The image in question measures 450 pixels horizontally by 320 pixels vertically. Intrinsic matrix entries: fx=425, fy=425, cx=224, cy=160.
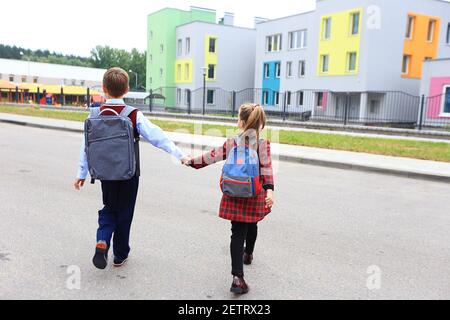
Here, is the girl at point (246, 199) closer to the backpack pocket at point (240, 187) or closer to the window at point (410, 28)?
the backpack pocket at point (240, 187)

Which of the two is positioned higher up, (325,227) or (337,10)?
(337,10)

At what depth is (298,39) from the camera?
124ft

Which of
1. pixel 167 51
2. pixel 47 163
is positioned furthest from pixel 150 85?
pixel 47 163

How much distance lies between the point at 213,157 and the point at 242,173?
33 centimetres

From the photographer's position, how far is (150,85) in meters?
52.2

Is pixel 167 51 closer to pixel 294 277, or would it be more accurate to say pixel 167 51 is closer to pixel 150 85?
pixel 150 85

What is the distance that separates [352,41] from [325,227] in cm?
2809

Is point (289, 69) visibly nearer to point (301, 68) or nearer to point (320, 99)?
point (301, 68)

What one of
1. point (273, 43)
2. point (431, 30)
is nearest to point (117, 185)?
point (431, 30)

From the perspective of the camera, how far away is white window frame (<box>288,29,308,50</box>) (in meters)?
37.1

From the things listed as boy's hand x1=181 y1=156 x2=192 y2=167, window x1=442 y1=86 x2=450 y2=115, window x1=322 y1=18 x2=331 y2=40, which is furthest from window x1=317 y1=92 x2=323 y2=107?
boy's hand x1=181 y1=156 x2=192 y2=167

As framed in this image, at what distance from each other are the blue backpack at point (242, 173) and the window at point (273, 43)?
38.3 m

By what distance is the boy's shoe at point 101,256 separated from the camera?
342 cm
